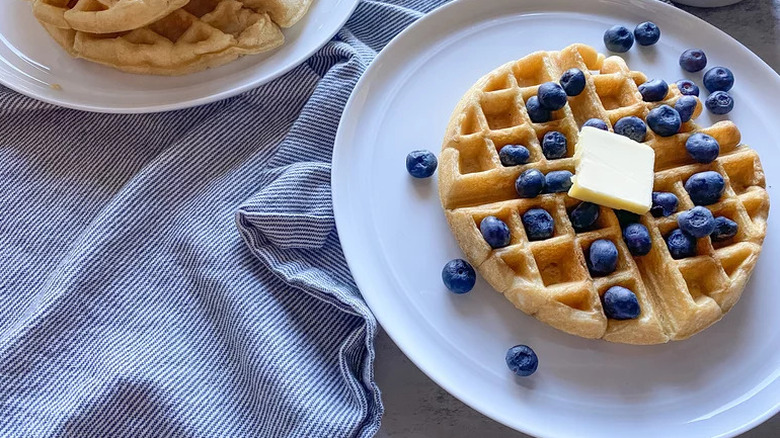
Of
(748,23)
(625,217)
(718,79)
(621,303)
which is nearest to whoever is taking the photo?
(621,303)

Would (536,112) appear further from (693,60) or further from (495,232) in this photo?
(693,60)

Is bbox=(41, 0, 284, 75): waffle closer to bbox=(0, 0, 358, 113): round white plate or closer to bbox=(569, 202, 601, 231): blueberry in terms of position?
bbox=(0, 0, 358, 113): round white plate

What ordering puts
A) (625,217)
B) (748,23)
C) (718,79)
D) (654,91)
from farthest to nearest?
(748,23) < (718,79) < (654,91) < (625,217)

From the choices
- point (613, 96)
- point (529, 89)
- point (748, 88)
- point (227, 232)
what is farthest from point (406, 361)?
point (748, 88)

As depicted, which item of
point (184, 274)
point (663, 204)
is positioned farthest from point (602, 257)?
point (184, 274)

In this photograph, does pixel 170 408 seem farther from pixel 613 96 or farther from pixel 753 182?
pixel 753 182

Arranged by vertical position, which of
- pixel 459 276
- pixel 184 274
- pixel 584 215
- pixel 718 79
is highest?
pixel 718 79
